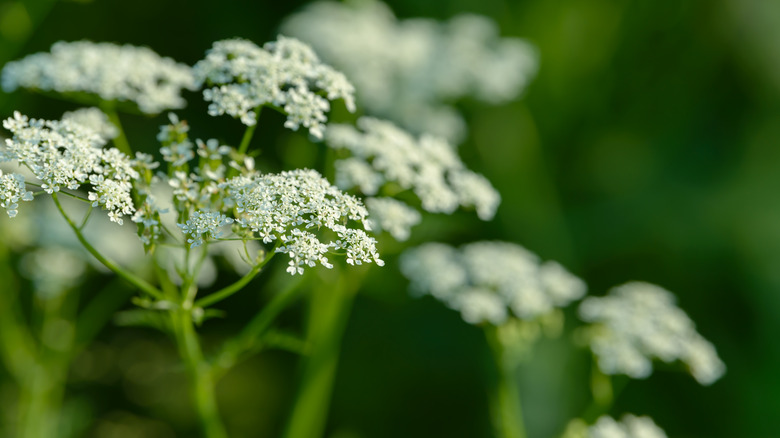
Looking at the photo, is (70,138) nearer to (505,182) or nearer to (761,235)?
(505,182)

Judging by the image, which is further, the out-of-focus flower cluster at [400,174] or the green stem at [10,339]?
the green stem at [10,339]

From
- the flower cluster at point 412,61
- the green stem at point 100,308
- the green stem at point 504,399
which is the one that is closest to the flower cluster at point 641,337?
the green stem at point 504,399

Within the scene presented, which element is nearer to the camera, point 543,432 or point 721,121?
point 543,432

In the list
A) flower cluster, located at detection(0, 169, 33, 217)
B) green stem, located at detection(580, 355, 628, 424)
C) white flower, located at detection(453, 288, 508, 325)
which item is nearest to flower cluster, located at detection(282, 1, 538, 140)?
white flower, located at detection(453, 288, 508, 325)

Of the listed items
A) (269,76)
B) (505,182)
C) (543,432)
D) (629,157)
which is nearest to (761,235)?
(629,157)

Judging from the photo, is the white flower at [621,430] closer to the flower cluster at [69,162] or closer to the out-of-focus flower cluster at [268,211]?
the out-of-focus flower cluster at [268,211]

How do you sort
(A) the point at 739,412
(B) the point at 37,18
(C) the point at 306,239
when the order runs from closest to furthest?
(C) the point at 306,239 → (B) the point at 37,18 → (A) the point at 739,412
